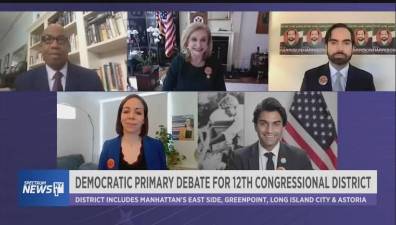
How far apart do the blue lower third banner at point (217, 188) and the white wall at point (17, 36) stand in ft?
3.42

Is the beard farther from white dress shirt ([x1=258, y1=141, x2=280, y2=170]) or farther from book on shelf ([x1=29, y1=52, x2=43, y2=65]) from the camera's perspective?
book on shelf ([x1=29, y1=52, x2=43, y2=65])

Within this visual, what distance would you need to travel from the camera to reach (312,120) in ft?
11.8

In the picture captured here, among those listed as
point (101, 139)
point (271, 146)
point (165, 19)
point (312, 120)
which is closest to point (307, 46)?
point (312, 120)

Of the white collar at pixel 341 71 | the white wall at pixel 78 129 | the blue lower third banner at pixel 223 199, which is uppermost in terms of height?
the white collar at pixel 341 71

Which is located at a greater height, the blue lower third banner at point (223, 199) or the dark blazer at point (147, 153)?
the dark blazer at point (147, 153)

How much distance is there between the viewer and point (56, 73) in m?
3.67

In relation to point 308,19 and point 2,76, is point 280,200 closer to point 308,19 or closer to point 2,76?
point 308,19

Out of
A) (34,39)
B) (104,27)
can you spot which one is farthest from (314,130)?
(34,39)

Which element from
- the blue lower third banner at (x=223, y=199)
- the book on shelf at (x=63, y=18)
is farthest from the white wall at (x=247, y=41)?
the book on shelf at (x=63, y=18)

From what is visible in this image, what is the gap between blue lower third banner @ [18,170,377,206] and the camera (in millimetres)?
3592

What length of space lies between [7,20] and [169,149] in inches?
65.5

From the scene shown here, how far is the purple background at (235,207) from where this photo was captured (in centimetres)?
361

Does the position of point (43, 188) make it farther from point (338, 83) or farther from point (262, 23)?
point (338, 83)

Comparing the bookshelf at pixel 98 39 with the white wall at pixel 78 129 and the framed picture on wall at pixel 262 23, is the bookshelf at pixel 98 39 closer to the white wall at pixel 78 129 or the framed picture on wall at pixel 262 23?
the white wall at pixel 78 129
